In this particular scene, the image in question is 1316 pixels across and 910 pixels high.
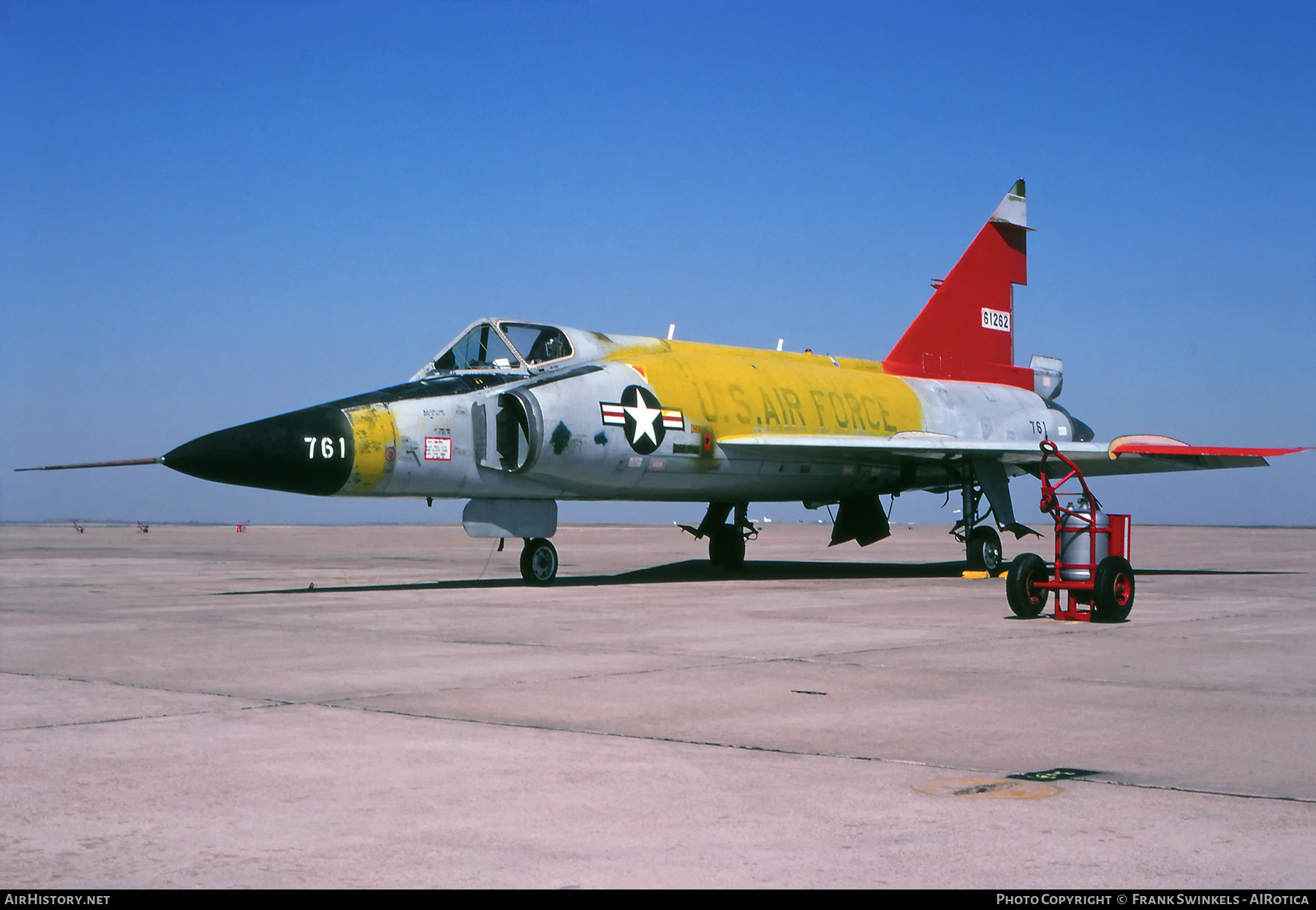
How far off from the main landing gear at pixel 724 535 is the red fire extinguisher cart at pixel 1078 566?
30.6 feet

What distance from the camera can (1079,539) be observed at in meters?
12.0

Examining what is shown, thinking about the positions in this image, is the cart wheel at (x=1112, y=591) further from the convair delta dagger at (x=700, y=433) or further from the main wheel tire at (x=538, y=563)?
the main wheel tire at (x=538, y=563)

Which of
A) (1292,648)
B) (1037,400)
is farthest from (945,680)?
(1037,400)

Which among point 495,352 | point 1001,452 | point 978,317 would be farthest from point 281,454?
point 978,317

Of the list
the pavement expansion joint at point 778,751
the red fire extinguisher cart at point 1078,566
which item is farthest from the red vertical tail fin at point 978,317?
the pavement expansion joint at point 778,751

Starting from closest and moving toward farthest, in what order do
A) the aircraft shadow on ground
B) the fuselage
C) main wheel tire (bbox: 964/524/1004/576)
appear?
the fuselage, the aircraft shadow on ground, main wheel tire (bbox: 964/524/1004/576)

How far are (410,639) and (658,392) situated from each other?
27.2 feet

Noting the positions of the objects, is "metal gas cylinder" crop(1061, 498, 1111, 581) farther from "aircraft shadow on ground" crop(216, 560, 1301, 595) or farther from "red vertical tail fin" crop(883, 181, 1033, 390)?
"red vertical tail fin" crop(883, 181, 1033, 390)

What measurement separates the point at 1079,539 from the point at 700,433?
7.06 m

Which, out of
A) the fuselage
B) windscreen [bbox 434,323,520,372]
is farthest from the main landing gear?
windscreen [bbox 434,323,520,372]

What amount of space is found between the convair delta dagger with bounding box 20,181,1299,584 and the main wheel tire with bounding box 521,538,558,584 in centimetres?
3

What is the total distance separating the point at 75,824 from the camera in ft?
13.8

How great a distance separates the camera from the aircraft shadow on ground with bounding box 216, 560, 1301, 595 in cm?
1638

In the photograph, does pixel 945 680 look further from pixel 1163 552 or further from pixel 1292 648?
pixel 1163 552
